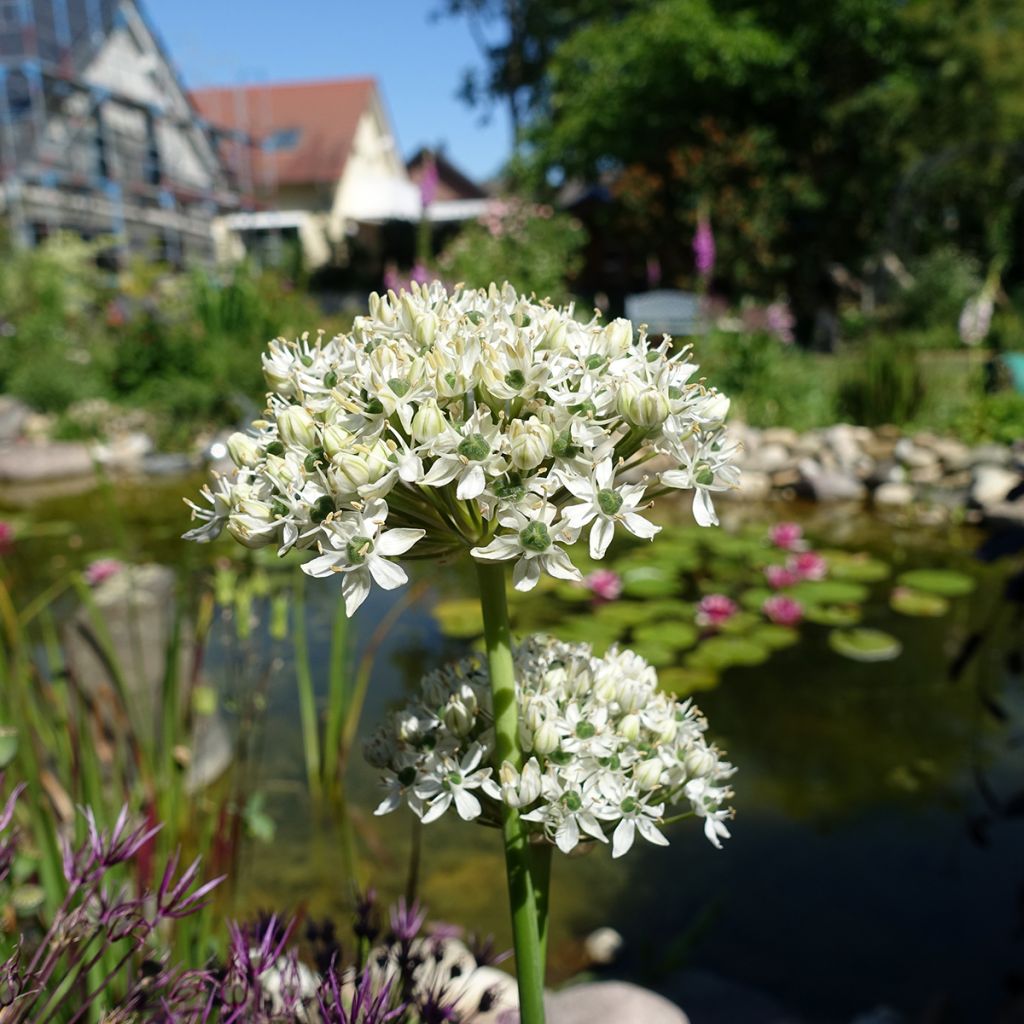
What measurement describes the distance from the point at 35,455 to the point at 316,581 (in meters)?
5.16

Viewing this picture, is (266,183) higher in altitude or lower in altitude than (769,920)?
higher

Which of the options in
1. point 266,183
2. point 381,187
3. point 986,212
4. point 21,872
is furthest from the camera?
point 266,183

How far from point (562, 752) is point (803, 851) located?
2425 mm

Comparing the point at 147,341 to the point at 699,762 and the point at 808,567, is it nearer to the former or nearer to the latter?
the point at 808,567

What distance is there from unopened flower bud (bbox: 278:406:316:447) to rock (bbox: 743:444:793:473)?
7631mm

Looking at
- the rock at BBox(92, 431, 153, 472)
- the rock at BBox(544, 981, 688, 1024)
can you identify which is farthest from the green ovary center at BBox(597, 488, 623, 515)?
the rock at BBox(92, 431, 153, 472)

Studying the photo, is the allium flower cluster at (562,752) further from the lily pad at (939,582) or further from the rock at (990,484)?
the rock at (990,484)

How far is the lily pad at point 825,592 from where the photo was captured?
15.4 feet

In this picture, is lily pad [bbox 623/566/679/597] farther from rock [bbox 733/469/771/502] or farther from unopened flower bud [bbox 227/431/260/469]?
unopened flower bud [bbox 227/431/260/469]

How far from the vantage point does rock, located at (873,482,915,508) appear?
23.9 feet

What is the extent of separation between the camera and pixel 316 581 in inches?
227

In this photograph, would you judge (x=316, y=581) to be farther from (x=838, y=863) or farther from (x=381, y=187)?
(x=381, y=187)

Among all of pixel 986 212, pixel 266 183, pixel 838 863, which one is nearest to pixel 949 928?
pixel 838 863

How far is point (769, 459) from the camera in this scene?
26.6 feet
